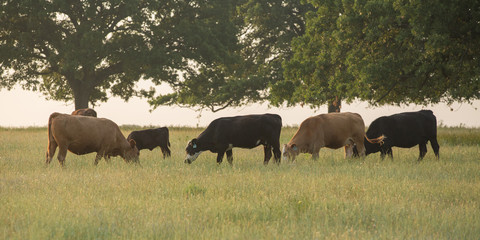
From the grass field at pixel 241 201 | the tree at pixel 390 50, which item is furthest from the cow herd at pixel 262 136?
the tree at pixel 390 50

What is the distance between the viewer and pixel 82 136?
43.1 ft

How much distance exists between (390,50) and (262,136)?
34.7 ft

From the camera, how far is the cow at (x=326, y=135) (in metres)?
14.2

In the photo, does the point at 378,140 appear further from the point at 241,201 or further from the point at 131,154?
the point at 241,201

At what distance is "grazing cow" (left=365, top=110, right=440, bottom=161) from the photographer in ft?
49.5

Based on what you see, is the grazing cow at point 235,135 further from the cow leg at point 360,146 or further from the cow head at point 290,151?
the cow leg at point 360,146

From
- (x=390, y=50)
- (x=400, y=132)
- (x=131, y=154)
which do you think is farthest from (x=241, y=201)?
(x=390, y=50)

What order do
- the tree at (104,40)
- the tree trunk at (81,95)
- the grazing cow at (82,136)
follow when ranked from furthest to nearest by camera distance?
the tree trunk at (81,95) < the tree at (104,40) < the grazing cow at (82,136)

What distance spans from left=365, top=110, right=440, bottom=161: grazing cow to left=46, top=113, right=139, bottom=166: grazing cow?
6.80 metres

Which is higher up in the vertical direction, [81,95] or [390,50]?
[390,50]

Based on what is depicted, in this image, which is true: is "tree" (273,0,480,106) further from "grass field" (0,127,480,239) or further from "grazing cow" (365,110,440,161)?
"grass field" (0,127,480,239)

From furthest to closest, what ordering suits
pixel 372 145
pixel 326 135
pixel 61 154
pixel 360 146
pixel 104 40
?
pixel 104 40, pixel 372 145, pixel 360 146, pixel 326 135, pixel 61 154

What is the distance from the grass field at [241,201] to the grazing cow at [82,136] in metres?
0.46

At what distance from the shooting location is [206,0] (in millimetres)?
33344
